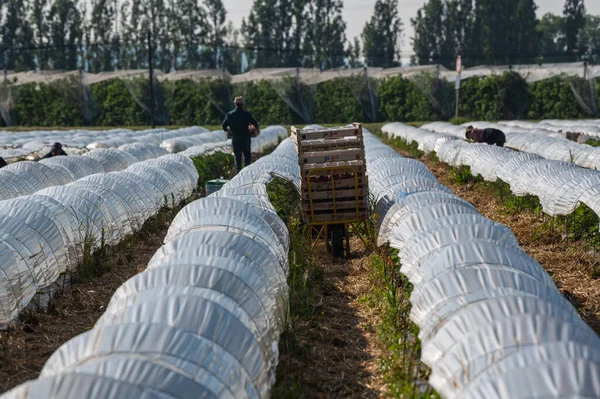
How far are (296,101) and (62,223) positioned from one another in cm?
A: 3874

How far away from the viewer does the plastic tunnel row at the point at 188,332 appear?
11.6 ft

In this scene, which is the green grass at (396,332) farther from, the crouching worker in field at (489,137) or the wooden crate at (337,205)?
the crouching worker in field at (489,137)

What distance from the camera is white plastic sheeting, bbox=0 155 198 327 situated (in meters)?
6.94

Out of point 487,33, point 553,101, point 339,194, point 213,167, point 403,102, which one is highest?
point 487,33

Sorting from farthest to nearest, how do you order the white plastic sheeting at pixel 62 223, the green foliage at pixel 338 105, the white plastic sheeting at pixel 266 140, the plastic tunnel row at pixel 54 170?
the green foliage at pixel 338 105 < the white plastic sheeting at pixel 266 140 < the plastic tunnel row at pixel 54 170 < the white plastic sheeting at pixel 62 223

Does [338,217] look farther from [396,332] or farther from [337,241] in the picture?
[396,332]

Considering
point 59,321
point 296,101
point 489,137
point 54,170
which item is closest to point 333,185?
point 59,321

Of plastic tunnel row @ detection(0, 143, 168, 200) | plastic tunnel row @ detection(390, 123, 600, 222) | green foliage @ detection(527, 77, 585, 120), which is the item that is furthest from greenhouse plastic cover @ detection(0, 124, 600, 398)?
green foliage @ detection(527, 77, 585, 120)

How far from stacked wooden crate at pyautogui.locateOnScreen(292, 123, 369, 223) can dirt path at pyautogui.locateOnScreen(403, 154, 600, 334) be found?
94.9 inches

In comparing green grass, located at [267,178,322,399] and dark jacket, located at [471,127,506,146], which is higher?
dark jacket, located at [471,127,506,146]

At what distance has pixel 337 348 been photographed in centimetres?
631

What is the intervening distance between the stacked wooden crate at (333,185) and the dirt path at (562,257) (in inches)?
94.9

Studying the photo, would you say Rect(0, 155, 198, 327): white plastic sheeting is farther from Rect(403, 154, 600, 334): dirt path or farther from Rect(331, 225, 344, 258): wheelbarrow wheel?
Rect(403, 154, 600, 334): dirt path

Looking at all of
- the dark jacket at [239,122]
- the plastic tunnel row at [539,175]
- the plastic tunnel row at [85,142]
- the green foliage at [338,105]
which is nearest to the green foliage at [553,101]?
the green foliage at [338,105]
